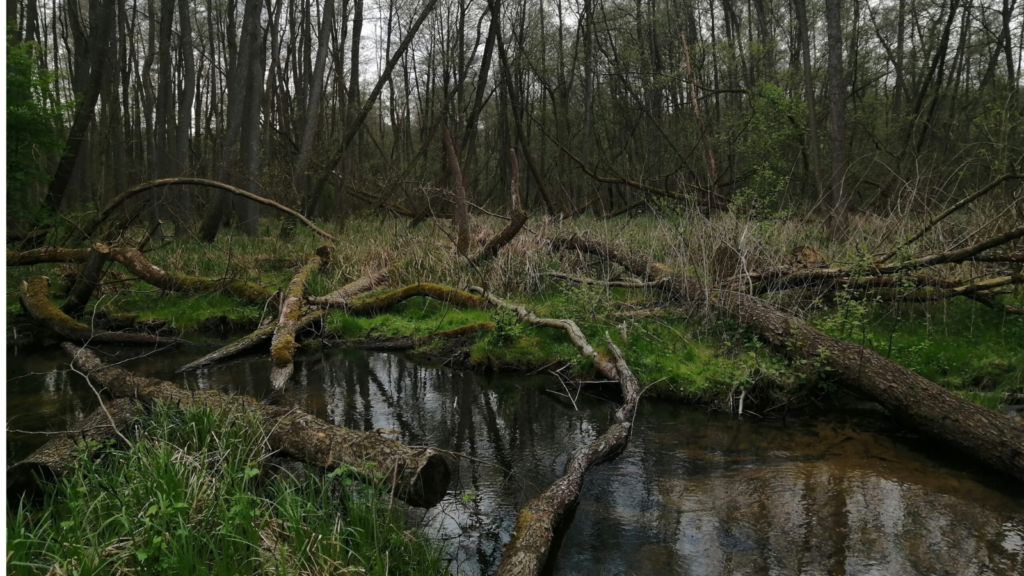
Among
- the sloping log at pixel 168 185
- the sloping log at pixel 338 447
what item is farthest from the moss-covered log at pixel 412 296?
the sloping log at pixel 338 447

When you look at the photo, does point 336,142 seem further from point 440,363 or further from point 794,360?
point 794,360

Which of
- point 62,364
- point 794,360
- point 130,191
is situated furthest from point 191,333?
point 794,360

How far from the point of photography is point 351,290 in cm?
902

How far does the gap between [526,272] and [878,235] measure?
4286 millimetres

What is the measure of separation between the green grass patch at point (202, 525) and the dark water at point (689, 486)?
0.58 meters

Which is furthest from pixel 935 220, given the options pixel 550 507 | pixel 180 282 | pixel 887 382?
pixel 180 282

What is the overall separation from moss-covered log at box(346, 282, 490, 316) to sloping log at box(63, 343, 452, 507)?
417cm

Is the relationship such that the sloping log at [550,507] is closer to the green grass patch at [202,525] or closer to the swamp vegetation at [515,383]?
the swamp vegetation at [515,383]

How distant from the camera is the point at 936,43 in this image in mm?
16641

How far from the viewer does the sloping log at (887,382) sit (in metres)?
4.23

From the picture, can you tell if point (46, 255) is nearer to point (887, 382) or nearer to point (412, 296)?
point (412, 296)

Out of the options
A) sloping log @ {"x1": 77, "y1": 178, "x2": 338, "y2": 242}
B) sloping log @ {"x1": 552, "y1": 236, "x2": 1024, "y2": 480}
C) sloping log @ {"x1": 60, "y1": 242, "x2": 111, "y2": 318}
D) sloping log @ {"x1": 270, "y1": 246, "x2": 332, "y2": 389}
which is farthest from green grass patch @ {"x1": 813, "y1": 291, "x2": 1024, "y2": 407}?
sloping log @ {"x1": 60, "y1": 242, "x2": 111, "y2": 318}

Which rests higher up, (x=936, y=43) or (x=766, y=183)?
(x=936, y=43)

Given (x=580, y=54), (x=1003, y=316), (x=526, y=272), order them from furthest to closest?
1. (x=580, y=54)
2. (x=526, y=272)
3. (x=1003, y=316)
